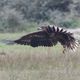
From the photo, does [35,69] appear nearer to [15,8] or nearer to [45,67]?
[45,67]

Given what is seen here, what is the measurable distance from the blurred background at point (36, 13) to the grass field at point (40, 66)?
58.4 feet

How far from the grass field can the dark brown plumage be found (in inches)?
9.7

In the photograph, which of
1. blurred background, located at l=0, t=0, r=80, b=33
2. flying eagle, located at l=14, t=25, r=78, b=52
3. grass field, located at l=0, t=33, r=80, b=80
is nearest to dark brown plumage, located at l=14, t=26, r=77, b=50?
flying eagle, located at l=14, t=25, r=78, b=52

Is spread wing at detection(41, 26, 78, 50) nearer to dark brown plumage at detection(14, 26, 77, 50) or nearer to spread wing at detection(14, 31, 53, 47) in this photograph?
dark brown plumage at detection(14, 26, 77, 50)

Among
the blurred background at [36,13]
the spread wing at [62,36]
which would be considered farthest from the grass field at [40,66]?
the blurred background at [36,13]

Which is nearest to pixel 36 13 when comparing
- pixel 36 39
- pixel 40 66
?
pixel 36 39

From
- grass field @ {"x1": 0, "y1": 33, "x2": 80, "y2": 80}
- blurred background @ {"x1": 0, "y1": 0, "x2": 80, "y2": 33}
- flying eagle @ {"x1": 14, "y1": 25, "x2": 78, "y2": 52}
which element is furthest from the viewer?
blurred background @ {"x1": 0, "y1": 0, "x2": 80, "y2": 33}

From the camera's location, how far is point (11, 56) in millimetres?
10188

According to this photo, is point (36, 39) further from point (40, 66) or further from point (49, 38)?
point (40, 66)

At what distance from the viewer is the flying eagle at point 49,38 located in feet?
35.3

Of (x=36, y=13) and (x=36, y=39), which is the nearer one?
(x=36, y=39)

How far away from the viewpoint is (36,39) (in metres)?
10.8

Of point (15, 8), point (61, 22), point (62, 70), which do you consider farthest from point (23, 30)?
point (62, 70)

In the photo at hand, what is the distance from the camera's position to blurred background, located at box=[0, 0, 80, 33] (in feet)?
96.2
